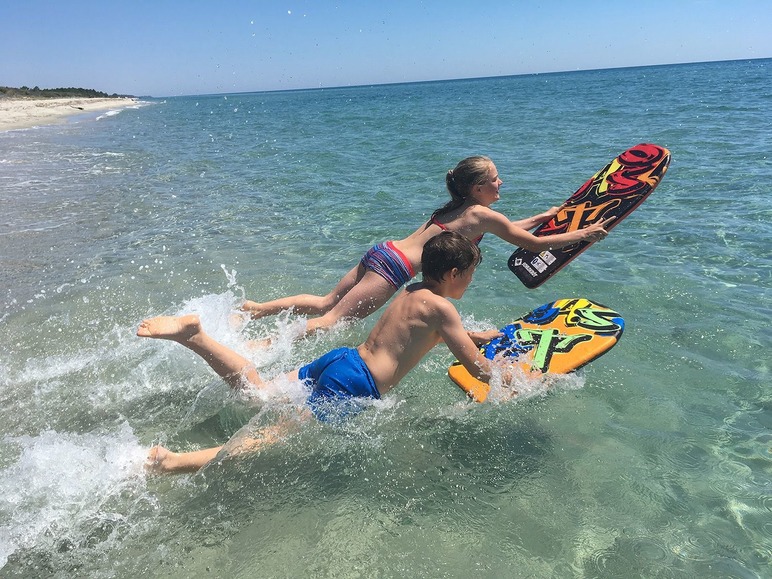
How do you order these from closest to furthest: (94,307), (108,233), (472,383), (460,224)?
(472,383) → (460,224) → (94,307) → (108,233)

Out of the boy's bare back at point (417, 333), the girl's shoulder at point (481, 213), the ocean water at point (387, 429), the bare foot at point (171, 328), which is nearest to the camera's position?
the ocean water at point (387, 429)

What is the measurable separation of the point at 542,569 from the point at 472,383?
1.46 meters

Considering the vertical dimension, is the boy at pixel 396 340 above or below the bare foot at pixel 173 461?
above

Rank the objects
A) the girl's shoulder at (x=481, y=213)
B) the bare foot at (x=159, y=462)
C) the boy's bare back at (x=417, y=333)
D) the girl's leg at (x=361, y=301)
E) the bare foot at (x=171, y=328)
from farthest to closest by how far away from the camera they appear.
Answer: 1. the girl's leg at (x=361, y=301)
2. the girl's shoulder at (x=481, y=213)
3. the bare foot at (x=171, y=328)
4. the boy's bare back at (x=417, y=333)
5. the bare foot at (x=159, y=462)

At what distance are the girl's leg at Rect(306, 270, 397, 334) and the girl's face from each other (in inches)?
41.8

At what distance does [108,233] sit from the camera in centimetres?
932

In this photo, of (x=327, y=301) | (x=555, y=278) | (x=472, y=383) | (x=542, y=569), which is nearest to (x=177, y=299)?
(x=327, y=301)

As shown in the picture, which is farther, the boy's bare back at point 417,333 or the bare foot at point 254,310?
the bare foot at point 254,310

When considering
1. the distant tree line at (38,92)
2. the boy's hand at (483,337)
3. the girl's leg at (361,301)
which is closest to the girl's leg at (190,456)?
the girl's leg at (361,301)

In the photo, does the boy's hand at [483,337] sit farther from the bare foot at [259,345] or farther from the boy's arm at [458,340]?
the bare foot at [259,345]

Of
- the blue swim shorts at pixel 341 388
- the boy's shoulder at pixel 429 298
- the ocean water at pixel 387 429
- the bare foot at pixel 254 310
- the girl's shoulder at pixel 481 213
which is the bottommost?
the ocean water at pixel 387 429

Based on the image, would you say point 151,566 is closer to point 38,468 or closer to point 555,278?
point 38,468

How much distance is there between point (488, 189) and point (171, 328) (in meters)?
2.75

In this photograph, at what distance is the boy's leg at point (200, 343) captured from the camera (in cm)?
365
